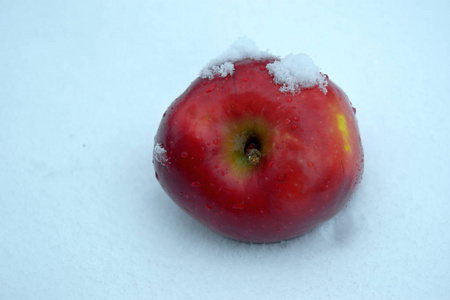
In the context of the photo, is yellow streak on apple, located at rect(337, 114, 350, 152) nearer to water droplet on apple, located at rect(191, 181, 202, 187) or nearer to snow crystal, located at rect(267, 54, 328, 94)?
snow crystal, located at rect(267, 54, 328, 94)

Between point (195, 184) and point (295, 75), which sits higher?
point (295, 75)

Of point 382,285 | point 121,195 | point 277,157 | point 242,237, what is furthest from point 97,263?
point 382,285

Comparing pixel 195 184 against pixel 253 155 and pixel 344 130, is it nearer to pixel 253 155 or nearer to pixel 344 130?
pixel 253 155

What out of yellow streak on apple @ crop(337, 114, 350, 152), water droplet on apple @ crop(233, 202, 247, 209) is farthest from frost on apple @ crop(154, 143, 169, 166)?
yellow streak on apple @ crop(337, 114, 350, 152)

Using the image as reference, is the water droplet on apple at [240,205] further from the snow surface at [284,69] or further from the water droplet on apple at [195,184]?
the snow surface at [284,69]

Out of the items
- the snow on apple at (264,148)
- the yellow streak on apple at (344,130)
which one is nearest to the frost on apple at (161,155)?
the snow on apple at (264,148)

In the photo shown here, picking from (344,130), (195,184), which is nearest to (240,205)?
(195,184)

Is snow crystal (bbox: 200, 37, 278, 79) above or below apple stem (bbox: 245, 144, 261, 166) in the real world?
above
